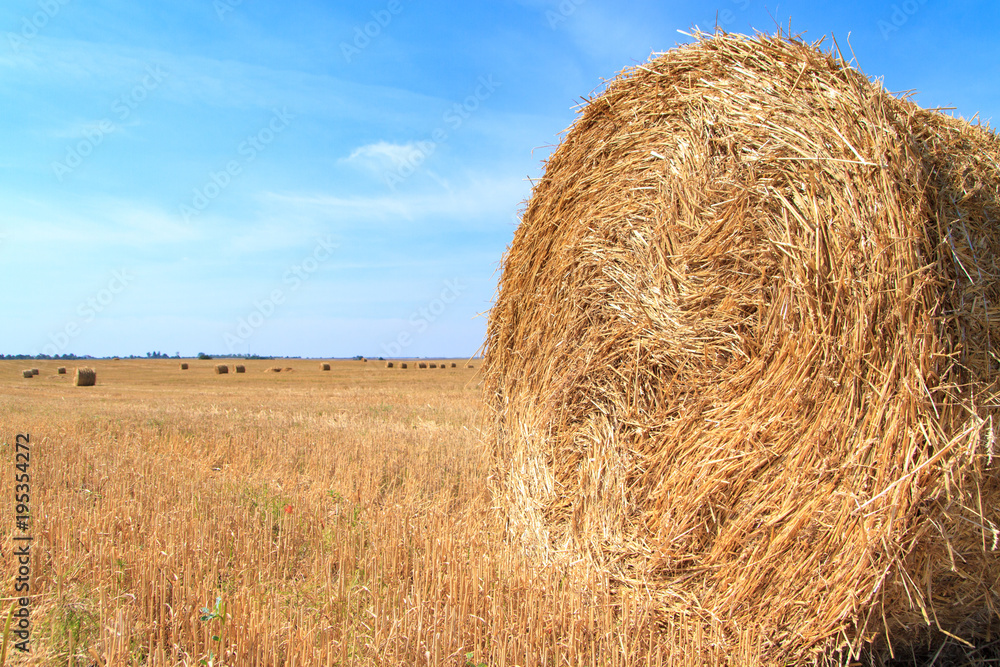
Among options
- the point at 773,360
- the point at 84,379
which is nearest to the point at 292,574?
the point at 773,360

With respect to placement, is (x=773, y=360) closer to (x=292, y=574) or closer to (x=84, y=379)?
(x=292, y=574)

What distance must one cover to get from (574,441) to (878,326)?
1999 mm

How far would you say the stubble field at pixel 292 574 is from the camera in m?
2.86

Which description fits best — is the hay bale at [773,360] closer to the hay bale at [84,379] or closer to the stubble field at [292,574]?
the stubble field at [292,574]

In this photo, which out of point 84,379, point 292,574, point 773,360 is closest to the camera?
point 773,360

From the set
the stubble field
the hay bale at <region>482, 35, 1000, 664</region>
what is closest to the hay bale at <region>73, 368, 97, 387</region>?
the stubble field

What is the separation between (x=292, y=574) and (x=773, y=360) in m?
3.10

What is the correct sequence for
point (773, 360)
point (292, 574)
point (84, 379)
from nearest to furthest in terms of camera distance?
point (773, 360) → point (292, 574) → point (84, 379)

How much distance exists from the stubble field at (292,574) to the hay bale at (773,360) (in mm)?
520

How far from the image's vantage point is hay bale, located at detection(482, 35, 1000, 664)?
8.72 ft

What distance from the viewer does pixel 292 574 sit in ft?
13.3

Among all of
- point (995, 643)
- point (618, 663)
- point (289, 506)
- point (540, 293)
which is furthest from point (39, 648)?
point (995, 643)

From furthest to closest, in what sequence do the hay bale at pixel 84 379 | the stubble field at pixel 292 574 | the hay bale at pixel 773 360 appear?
the hay bale at pixel 84 379, the stubble field at pixel 292 574, the hay bale at pixel 773 360

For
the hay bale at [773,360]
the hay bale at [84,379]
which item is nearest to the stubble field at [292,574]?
the hay bale at [773,360]
